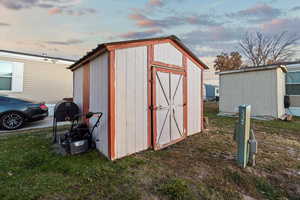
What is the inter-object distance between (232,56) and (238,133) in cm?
2496

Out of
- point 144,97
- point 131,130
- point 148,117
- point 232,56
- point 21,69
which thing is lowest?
point 131,130

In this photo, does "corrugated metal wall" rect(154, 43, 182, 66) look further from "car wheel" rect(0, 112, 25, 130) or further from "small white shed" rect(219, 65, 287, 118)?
"small white shed" rect(219, 65, 287, 118)

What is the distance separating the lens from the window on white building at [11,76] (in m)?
6.84

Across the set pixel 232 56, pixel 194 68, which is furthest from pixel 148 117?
pixel 232 56

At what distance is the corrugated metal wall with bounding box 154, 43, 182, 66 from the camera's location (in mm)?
3846

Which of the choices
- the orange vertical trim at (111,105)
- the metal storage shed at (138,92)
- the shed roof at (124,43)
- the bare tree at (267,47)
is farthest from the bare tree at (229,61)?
the orange vertical trim at (111,105)

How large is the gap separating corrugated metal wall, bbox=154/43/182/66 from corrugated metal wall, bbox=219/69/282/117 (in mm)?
6596

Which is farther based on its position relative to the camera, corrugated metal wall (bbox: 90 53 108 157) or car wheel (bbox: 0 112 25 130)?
car wheel (bbox: 0 112 25 130)

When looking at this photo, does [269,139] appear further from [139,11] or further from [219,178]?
[139,11]

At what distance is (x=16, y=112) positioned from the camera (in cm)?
535

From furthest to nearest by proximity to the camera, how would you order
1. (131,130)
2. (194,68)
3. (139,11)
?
(139,11), (194,68), (131,130)

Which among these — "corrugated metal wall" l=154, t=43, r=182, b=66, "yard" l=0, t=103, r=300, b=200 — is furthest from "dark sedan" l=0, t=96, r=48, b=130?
"corrugated metal wall" l=154, t=43, r=182, b=66

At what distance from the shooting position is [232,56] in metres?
23.2

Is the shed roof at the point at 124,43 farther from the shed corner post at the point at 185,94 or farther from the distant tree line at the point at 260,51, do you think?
the distant tree line at the point at 260,51
